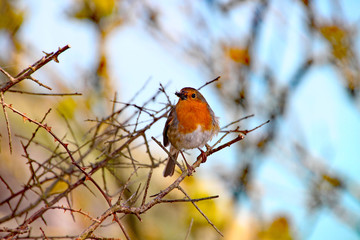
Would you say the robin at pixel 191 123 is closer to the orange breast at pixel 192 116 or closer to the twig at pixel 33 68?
the orange breast at pixel 192 116

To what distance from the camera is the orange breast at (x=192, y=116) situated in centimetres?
327

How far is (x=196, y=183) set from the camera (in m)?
3.56

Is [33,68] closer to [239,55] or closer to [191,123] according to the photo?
[191,123]

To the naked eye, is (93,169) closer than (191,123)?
Yes

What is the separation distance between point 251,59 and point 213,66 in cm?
45

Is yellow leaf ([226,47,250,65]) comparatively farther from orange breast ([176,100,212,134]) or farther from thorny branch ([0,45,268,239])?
thorny branch ([0,45,268,239])

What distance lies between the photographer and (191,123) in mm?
3273

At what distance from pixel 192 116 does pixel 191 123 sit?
2.1 inches

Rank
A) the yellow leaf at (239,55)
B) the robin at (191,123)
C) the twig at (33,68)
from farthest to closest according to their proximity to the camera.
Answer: the yellow leaf at (239,55)
the robin at (191,123)
the twig at (33,68)

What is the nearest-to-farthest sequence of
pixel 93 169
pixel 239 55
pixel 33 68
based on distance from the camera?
pixel 33 68 → pixel 93 169 → pixel 239 55

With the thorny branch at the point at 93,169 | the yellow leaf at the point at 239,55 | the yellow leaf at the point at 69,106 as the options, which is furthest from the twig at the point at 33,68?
the yellow leaf at the point at 239,55

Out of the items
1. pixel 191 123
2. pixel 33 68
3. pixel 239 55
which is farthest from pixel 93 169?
pixel 239 55

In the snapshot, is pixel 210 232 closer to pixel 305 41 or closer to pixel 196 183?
pixel 196 183

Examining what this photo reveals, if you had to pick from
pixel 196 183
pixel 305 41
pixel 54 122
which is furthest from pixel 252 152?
pixel 54 122
